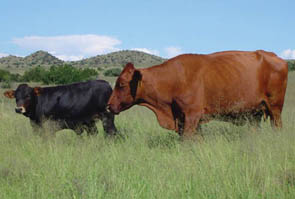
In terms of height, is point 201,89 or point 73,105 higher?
point 201,89

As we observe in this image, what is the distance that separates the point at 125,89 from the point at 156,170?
2033mm

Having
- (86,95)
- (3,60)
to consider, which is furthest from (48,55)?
(86,95)

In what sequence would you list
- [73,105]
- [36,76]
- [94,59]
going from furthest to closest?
[94,59]
[36,76]
[73,105]

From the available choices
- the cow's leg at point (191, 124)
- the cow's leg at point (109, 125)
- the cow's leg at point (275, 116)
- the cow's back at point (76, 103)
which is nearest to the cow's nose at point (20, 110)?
the cow's back at point (76, 103)

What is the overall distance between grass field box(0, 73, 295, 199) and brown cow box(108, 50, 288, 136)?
0.49 metres

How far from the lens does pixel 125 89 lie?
6.25m

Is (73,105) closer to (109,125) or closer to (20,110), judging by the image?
(109,125)

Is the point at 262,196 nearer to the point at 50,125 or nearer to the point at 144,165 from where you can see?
the point at 144,165

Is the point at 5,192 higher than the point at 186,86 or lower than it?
lower

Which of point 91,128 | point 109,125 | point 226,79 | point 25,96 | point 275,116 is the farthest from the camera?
point 91,128

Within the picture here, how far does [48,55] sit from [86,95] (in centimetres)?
8673

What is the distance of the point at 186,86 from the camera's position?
614 centimetres

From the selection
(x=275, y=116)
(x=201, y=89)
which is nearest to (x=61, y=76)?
(x=275, y=116)

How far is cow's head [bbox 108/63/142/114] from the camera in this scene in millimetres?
6195
